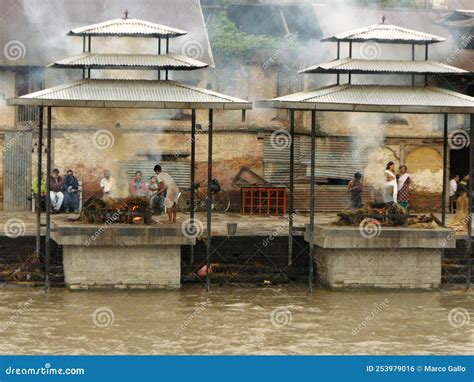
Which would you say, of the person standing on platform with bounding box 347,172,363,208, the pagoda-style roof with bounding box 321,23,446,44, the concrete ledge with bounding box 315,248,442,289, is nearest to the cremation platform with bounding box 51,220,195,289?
the concrete ledge with bounding box 315,248,442,289

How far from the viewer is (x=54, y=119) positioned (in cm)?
3803

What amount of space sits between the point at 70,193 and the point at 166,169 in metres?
3.81

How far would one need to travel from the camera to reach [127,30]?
1115 inches

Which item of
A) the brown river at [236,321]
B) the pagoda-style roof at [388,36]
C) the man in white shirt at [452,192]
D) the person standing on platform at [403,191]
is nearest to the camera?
the brown river at [236,321]

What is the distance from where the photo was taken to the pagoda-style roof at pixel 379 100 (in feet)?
88.5

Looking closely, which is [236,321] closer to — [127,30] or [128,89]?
[128,89]

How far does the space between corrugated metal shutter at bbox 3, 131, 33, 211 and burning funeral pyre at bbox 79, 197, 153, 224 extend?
10.2 m

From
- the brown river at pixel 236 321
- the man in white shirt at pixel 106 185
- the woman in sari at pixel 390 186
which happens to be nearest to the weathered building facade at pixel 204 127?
the man in white shirt at pixel 106 185

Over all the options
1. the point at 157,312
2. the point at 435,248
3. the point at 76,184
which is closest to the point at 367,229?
the point at 435,248

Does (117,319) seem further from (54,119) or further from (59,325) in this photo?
(54,119)

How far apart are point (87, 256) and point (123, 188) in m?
9.99

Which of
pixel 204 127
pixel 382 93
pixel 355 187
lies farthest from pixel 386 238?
pixel 204 127

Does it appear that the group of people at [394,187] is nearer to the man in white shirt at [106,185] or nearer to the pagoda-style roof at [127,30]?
the pagoda-style roof at [127,30]

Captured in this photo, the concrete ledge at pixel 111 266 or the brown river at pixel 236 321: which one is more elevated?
the concrete ledge at pixel 111 266
